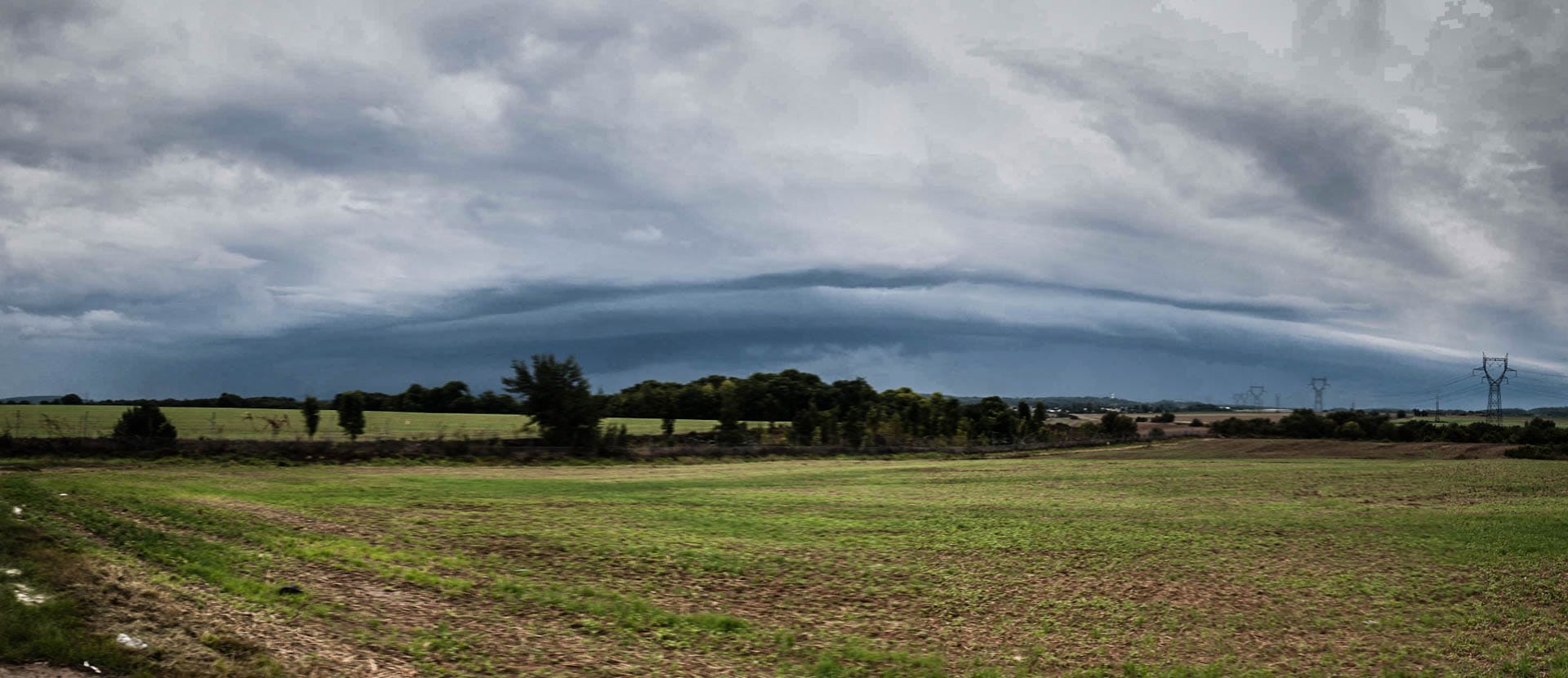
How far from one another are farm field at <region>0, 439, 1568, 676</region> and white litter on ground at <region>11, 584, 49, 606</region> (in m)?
0.15

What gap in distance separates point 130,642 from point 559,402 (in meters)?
66.6

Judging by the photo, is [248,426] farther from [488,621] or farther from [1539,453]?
[1539,453]

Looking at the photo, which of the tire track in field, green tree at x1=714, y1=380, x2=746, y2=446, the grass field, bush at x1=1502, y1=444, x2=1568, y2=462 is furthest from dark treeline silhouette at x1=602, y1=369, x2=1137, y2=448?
the tire track in field

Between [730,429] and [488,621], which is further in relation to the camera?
[730,429]

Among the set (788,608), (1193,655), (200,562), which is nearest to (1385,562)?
(1193,655)

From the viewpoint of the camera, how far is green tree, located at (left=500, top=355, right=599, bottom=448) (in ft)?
246

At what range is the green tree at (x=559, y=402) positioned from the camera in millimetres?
74938

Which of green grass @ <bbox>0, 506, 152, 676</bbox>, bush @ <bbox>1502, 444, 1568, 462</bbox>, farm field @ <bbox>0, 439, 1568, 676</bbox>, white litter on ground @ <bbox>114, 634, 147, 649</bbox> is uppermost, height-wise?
green grass @ <bbox>0, 506, 152, 676</bbox>

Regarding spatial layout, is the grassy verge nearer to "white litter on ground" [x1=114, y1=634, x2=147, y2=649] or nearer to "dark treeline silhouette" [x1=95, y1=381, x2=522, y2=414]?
"white litter on ground" [x1=114, y1=634, x2=147, y2=649]

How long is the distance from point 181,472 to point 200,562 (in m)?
36.4

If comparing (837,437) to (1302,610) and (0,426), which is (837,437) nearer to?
(0,426)

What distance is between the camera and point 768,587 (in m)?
16.7

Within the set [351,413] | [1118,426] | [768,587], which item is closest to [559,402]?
[351,413]

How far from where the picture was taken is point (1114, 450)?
10400cm
